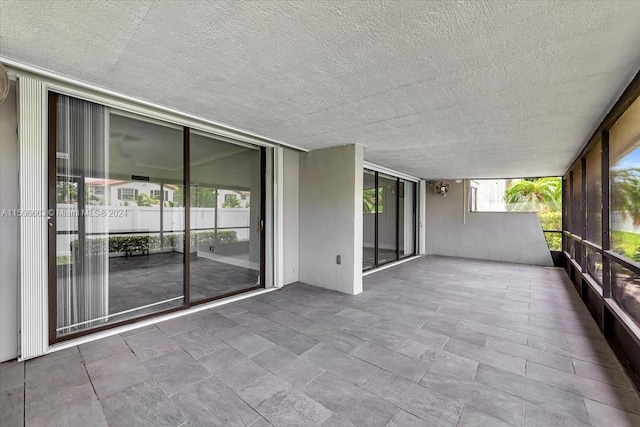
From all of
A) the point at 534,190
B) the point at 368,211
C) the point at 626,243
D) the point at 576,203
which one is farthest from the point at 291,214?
the point at 534,190

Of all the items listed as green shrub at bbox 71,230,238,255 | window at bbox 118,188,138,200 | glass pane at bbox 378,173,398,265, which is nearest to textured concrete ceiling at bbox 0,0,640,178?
window at bbox 118,188,138,200

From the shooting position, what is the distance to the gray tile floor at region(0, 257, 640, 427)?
1.68 metres

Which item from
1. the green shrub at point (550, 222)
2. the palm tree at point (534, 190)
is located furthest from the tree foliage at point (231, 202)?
the palm tree at point (534, 190)

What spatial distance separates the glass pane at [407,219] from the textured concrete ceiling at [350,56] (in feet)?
15.2

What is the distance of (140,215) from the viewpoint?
197 inches

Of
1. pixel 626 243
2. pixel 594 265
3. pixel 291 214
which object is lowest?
pixel 594 265

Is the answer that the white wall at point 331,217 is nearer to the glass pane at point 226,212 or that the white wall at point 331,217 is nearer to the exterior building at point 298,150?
the exterior building at point 298,150

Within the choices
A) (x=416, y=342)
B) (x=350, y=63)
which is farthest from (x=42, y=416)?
(x=350, y=63)

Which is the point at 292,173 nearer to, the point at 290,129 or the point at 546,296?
the point at 290,129

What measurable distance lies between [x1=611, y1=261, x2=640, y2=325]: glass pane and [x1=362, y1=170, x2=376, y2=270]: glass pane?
3527 mm

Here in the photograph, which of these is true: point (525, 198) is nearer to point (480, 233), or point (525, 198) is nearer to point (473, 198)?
point (473, 198)

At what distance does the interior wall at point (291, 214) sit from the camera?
457cm

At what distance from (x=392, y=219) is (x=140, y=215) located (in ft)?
19.6

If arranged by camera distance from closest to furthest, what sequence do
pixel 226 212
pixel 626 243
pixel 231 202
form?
pixel 626 243 < pixel 231 202 < pixel 226 212
